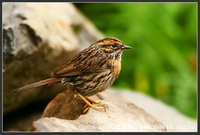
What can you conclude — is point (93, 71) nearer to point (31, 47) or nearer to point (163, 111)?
point (31, 47)

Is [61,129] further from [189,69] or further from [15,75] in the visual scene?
[189,69]

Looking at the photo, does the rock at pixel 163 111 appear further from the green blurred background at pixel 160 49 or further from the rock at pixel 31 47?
A: the rock at pixel 31 47

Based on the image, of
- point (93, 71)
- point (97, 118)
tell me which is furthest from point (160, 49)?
point (97, 118)

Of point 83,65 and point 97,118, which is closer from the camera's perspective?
point 97,118

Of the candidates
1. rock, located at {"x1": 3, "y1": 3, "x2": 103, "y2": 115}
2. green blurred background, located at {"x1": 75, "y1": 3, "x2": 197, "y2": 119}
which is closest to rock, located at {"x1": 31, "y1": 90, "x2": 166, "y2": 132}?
rock, located at {"x1": 3, "y1": 3, "x2": 103, "y2": 115}

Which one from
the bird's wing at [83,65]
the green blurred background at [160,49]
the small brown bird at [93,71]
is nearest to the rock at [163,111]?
the green blurred background at [160,49]

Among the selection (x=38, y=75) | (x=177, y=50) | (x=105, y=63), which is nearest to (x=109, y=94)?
(x=105, y=63)
